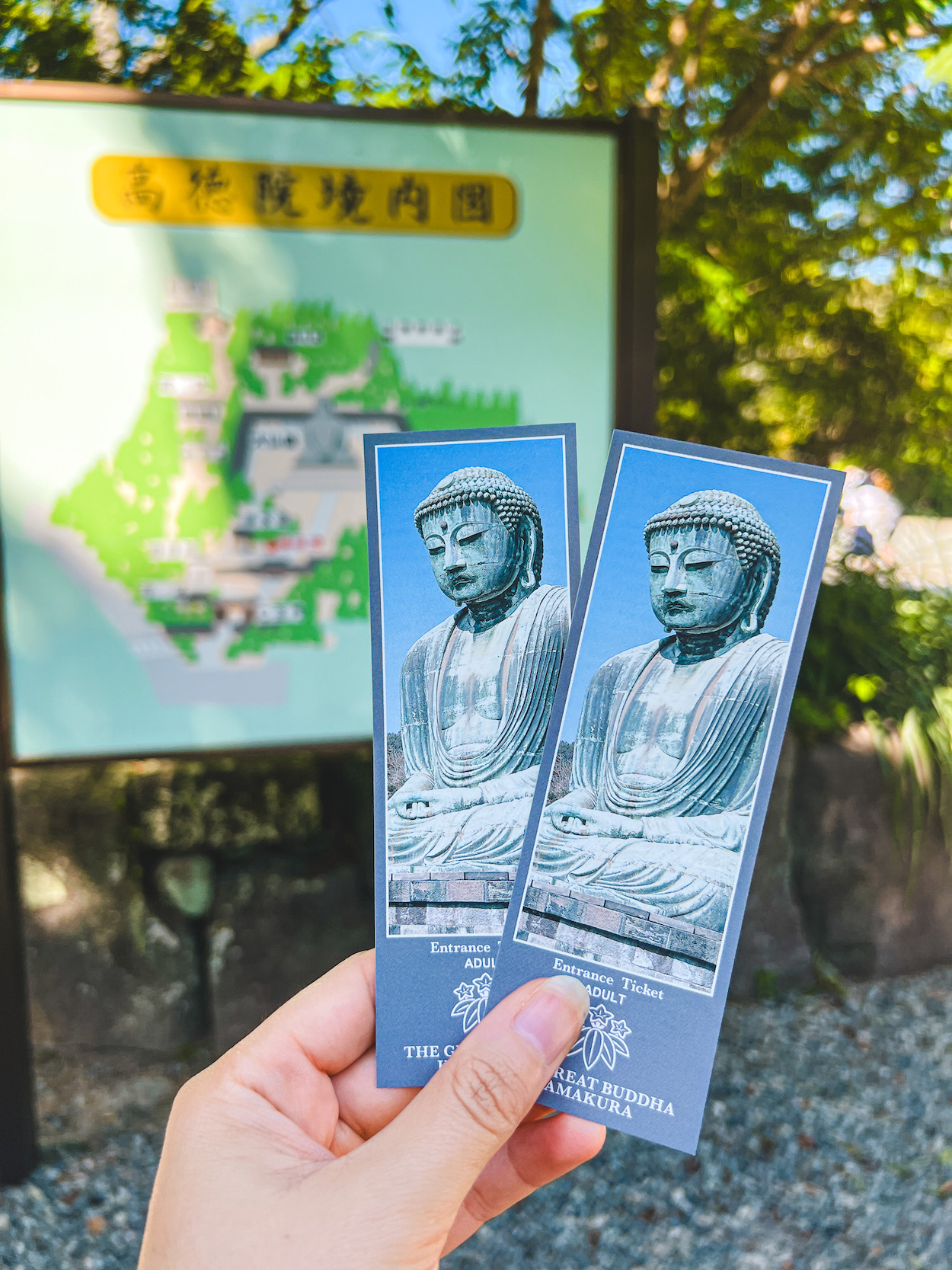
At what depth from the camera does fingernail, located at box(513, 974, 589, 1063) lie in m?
0.69

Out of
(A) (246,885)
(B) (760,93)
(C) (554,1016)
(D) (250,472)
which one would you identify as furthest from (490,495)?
(B) (760,93)

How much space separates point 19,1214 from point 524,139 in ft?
8.09

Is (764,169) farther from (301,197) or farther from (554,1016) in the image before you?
(554,1016)

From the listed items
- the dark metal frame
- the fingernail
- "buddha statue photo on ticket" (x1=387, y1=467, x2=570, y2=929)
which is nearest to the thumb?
the fingernail

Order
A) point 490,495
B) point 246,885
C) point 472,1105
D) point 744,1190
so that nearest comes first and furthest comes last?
point 472,1105
point 490,495
point 744,1190
point 246,885

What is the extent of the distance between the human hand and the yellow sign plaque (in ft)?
4.97

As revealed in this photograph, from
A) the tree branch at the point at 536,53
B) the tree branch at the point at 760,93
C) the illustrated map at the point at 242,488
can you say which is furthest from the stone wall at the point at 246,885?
the tree branch at the point at 536,53

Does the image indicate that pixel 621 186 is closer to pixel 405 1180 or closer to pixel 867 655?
pixel 867 655

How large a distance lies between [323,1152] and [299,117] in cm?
177

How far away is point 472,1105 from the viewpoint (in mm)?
665

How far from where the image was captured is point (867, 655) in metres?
2.66

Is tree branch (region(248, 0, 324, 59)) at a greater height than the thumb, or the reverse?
tree branch (region(248, 0, 324, 59))

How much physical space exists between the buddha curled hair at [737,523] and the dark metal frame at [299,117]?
3.75 ft

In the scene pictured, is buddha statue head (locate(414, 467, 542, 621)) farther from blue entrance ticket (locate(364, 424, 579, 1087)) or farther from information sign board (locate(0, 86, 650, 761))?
information sign board (locate(0, 86, 650, 761))
